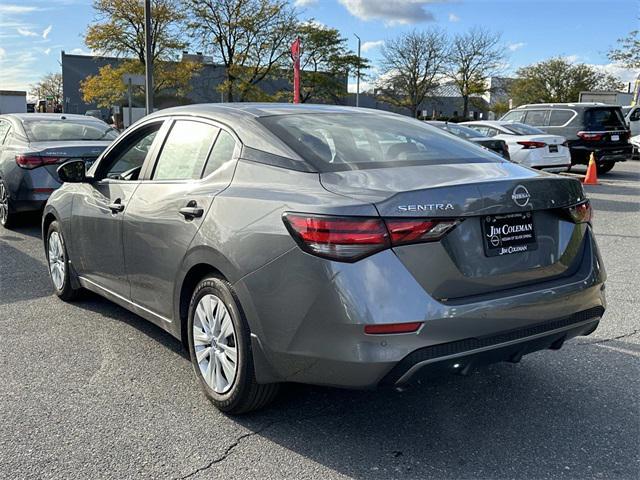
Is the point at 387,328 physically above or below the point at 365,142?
below

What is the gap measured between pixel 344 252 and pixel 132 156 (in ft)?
7.65

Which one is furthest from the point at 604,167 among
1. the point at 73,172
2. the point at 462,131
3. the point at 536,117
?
the point at 73,172

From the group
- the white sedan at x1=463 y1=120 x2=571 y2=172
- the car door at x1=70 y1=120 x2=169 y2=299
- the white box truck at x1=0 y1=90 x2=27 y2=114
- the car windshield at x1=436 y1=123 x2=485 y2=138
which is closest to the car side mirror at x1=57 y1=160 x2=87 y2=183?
the car door at x1=70 y1=120 x2=169 y2=299

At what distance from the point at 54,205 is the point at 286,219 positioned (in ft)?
10.6

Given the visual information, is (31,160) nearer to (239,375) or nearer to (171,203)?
(171,203)

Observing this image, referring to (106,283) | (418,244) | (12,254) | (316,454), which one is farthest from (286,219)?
(12,254)

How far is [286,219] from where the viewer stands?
281cm

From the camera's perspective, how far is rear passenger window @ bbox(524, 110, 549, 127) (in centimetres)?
1725

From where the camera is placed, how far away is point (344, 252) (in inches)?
104

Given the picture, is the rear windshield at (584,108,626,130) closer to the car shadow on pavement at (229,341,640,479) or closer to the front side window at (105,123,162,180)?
the car shadow on pavement at (229,341,640,479)

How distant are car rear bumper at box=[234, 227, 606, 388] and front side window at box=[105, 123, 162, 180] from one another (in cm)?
165

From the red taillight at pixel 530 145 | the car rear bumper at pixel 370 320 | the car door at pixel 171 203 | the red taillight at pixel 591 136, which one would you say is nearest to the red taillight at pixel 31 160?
the car door at pixel 171 203

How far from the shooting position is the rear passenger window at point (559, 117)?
16.8 meters

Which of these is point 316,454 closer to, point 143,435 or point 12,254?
point 143,435
